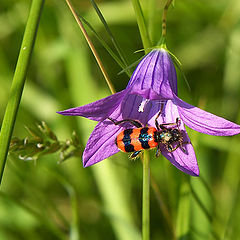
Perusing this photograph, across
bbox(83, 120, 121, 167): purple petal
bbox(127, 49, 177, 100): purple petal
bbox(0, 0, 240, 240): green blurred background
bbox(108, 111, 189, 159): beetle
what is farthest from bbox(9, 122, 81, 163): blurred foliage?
bbox(0, 0, 240, 240): green blurred background

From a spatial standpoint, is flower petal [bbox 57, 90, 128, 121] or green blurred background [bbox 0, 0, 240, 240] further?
green blurred background [bbox 0, 0, 240, 240]

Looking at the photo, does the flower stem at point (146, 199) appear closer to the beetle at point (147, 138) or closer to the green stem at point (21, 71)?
the beetle at point (147, 138)

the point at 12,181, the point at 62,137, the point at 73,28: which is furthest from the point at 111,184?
the point at 73,28

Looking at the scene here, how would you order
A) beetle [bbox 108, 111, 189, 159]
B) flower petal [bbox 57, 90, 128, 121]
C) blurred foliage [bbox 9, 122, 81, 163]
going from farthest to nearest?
beetle [bbox 108, 111, 189, 159]
blurred foliage [bbox 9, 122, 81, 163]
flower petal [bbox 57, 90, 128, 121]

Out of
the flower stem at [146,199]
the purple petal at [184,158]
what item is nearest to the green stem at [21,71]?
the flower stem at [146,199]

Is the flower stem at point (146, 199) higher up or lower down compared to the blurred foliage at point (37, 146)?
lower down

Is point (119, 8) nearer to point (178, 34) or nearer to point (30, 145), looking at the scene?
point (178, 34)

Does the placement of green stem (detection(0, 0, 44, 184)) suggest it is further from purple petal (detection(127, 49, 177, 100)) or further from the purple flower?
purple petal (detection(127, 49, 177, 100))
